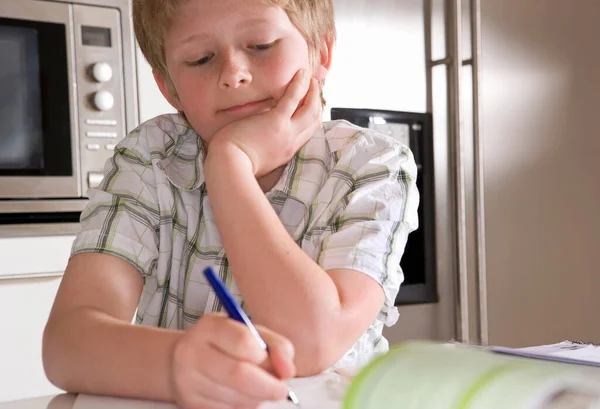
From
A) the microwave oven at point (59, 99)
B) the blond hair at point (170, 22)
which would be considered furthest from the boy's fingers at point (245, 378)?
the microwave oven at point (59, 99)

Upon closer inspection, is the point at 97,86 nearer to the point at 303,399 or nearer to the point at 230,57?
the point at 230,57

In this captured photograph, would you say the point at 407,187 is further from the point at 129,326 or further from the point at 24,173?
the point at 24,173

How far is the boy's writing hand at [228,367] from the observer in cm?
48

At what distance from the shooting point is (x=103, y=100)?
1.64 meters

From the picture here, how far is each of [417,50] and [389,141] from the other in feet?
4.41

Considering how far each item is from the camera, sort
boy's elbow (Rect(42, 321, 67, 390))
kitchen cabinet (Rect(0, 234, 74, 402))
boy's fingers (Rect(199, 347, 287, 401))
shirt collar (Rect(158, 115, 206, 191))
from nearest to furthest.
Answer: boy's fingers (Rect(199, 347, 287, 401))
boy's elbow (Rect(42, 321, 67, 390))
shirt collar (Rect(158, 115, 206, 191))
kitchen cabinet (Rect(0, 234, 74, 402))

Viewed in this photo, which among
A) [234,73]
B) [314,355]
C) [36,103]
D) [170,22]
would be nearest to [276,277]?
[314,355]

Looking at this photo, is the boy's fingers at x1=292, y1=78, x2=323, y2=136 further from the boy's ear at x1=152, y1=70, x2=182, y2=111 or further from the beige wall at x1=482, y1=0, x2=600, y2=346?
the beige wall at x1=482, y1=0, x2=600, y2=346

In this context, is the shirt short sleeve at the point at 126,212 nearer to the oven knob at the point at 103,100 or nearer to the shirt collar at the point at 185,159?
the shirt collar at the point at 185,159

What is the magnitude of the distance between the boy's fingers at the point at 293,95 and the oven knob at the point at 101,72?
0.86 meters

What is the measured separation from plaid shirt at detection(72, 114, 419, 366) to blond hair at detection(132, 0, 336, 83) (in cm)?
11

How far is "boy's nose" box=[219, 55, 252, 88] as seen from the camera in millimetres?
853

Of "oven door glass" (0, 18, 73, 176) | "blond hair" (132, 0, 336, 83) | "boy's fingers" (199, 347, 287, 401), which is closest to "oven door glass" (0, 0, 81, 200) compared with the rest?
"oven door glass" (0, 18, 73, 176)

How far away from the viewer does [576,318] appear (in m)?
2.65
